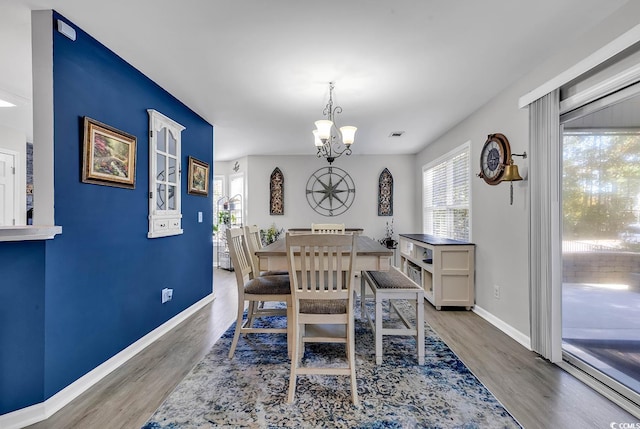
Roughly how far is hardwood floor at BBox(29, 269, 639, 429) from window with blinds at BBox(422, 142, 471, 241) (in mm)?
1469

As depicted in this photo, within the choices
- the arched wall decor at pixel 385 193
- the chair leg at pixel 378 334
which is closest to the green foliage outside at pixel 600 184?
the chair leg at pixel 378 334

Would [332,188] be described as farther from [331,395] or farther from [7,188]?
[7,188]

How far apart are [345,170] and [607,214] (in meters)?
4.33

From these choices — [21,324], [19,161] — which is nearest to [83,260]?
[21,324]

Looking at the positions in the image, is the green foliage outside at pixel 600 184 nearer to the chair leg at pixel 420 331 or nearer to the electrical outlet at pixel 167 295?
the chair leg at pixel 420 331

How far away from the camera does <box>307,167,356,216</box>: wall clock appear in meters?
5.95

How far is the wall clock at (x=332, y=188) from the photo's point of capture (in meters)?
5.95

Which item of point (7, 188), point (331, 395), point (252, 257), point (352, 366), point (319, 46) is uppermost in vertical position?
point (319, 46)

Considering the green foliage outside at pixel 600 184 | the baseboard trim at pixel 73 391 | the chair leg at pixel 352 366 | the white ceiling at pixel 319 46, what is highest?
the white ceiling at pixel 319 46

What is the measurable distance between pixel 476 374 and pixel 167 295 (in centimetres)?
281

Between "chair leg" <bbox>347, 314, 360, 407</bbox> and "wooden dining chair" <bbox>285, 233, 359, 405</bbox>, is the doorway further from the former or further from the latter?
"chair leg" <bbox>347, 314, 360, 407</bbox>

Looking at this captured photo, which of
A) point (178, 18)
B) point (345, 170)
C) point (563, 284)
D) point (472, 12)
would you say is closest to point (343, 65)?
point (472, 12)

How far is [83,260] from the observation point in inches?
78.4

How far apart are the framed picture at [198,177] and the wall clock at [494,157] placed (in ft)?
10.8
